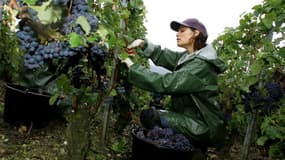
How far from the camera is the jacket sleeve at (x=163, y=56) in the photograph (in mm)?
3028

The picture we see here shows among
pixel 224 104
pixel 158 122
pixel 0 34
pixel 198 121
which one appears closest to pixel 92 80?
pixel 158 122

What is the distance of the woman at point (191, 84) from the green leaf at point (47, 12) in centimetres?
Answer: 95

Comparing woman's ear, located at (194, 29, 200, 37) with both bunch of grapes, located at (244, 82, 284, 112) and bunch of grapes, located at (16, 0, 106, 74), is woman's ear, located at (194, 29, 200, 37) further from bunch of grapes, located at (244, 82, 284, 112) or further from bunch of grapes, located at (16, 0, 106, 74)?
bunch of grapes, located at (16, 0, 106, 74)

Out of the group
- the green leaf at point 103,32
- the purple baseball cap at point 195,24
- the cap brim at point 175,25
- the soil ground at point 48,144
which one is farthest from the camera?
the cap brim at point 175,25

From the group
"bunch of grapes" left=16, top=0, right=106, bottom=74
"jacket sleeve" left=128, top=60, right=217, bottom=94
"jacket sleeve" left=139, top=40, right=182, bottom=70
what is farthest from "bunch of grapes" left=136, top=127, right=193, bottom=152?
"bunch of grapes" left=16, top=0, right=106, bottom=74

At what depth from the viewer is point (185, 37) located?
2881mm

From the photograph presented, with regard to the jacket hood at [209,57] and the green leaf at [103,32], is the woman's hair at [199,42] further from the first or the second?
the green leaf at [103,32]

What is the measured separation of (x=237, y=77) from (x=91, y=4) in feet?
7.10

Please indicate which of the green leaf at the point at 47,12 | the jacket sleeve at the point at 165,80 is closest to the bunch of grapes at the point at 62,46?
the green leaf at the point at 47,12

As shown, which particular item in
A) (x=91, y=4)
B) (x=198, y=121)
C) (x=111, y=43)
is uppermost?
(x=91, y=4)

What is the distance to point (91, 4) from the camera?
5.55ft

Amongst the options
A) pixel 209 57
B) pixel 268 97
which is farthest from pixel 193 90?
pixel 268 97

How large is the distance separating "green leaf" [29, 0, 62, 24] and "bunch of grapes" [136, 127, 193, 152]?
51.0 inches

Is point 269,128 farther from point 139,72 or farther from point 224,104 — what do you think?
point 139,72
